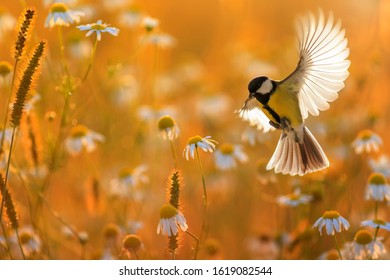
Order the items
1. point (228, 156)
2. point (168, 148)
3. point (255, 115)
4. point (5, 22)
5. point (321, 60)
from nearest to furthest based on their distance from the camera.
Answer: point (321, 60), point (255, 115), point (228, 156), point (5, 22), point (168, 148)

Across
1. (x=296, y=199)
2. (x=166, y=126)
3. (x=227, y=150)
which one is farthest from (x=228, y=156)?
(x=166, y=126)

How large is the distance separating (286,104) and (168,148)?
62.2 inches

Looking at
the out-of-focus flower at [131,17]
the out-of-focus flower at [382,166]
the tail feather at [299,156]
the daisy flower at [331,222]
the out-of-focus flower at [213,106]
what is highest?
Answer: the out-of-focus flower at [131,17]

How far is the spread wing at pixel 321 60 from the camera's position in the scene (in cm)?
151

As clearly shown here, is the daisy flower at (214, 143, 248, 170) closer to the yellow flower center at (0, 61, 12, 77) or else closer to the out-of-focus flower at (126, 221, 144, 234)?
the out-of-focus flower at (126, 221, 144, 234)

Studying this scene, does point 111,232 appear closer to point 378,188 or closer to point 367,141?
point 378,188

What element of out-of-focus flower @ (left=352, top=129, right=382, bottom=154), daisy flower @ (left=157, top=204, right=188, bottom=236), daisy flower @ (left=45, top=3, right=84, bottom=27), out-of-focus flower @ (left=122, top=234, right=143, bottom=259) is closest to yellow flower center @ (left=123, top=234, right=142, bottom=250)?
out-of-focus flower @ (left=122, top=234, right=143, bottom=259)

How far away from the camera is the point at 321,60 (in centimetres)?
156

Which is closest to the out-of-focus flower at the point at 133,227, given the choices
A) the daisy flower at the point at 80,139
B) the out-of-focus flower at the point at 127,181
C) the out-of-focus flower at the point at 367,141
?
the out-of-focus flower at the point at 127,181

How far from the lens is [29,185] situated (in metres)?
2.18

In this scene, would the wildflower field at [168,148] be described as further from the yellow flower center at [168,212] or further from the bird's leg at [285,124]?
the bird's leg at [285,124]

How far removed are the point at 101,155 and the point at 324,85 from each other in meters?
1.33
